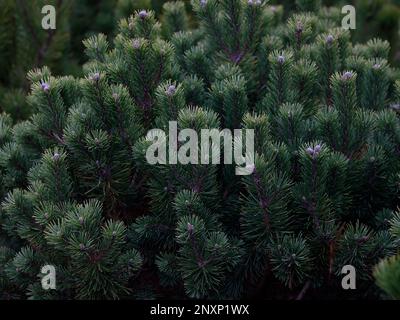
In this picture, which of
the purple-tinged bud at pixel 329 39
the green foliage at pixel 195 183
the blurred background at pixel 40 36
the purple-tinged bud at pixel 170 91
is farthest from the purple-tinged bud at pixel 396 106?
the blurred background at pixel 40 36

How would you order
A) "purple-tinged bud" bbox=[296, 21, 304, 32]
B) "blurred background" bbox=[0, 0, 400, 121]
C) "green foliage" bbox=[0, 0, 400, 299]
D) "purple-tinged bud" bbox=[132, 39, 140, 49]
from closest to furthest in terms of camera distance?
"green foliage" bbox=[0, 0, 400, 299] < "purple-tinged bud" bbox=[132, 39, 140, 49] < "purple-tinged bud" bbox=[296, 21, 304, 32] < "blurred background" bbox=[0, 0, 400, 121]

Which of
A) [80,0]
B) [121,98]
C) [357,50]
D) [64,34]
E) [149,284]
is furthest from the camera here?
[80,0]

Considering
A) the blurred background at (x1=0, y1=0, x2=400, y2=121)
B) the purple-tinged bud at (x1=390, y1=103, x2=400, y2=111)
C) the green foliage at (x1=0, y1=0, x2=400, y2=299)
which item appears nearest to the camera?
the green foliage at (x1=0, y1=0, x2=400, y2=299)

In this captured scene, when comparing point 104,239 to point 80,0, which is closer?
point 104,239

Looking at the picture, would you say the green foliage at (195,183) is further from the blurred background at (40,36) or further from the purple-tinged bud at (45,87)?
the blurred background at (40,36)

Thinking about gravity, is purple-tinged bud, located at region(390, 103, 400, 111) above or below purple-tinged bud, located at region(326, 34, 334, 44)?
below

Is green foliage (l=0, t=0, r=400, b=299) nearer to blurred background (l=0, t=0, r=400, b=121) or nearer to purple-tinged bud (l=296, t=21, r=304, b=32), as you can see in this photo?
purple-tinged bud (l=296, t=21, r=304, b=32)

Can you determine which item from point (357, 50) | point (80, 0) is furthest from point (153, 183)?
point (80, 0)

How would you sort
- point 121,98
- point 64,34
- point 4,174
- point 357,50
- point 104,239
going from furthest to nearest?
point 64,34 → point 357,50 → point 4,174 → point 121,98 → point 104,239

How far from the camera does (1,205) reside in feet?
7.91

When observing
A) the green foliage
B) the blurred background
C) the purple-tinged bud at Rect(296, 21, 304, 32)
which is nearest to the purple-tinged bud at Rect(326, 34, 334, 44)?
the green foliage
